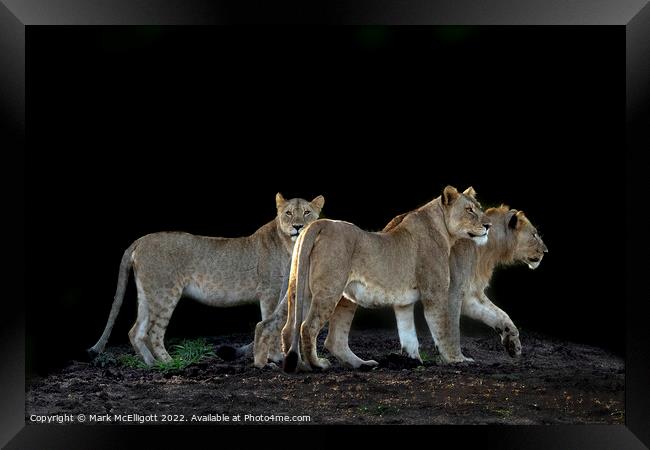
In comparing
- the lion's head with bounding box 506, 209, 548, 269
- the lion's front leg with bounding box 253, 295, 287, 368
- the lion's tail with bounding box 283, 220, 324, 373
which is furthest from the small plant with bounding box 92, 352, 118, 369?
the lion's head with bounding box 506, 209, 548, 269

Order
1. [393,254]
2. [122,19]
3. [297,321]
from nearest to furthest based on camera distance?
[122,19] < [297,321] < [393,254]

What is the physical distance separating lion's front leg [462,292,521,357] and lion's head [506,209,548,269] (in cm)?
48

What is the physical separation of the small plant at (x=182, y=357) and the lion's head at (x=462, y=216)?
1897 millimetres

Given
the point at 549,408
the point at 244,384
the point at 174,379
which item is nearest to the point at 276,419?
the point at 244,384

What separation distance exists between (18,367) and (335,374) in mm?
1883

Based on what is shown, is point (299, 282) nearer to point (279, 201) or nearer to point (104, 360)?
point (279, 201)

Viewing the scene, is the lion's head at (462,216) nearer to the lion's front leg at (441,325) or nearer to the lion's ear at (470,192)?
the lion's ear at (470,192)

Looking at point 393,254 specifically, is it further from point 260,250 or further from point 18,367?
point 18,367

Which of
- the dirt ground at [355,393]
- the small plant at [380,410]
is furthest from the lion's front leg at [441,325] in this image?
the small plant at [380,410]

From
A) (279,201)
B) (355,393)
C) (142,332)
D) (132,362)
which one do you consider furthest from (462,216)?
(132,362)

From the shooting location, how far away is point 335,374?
703 cm

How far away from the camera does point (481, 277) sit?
8227mm

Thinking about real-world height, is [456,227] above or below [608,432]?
above

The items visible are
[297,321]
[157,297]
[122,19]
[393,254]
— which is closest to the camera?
[122,19]
